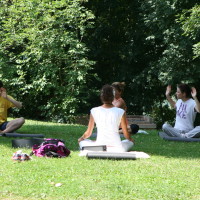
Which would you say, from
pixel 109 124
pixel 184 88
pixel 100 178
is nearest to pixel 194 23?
pixel 184 88

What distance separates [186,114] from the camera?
424 inches

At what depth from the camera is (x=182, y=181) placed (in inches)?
210

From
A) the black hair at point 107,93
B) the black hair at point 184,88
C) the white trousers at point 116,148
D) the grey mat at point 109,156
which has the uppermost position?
the black hair at point 184,88

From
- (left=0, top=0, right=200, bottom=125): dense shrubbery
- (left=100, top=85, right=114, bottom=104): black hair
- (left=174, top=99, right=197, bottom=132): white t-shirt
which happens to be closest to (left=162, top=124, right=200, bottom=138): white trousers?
(left=174, top=99, right=197, bottom=132): white t-shirt

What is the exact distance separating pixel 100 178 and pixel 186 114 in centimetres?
574

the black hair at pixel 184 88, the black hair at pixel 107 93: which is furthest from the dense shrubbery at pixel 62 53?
the black hair at pixel 107 93

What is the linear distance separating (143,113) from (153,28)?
4931 millimetres

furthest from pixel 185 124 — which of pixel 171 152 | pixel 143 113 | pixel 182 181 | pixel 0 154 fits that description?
pixel 143 113

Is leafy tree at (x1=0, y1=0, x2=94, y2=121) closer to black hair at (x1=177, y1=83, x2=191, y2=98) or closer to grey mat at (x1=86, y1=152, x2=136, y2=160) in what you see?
black hair at (x1=177, y1=83, x2=191, y2=98)

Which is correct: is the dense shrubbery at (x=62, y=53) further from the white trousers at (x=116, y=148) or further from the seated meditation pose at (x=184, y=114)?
the white trousers at (x=116, y=148)

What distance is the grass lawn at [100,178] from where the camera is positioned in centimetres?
461

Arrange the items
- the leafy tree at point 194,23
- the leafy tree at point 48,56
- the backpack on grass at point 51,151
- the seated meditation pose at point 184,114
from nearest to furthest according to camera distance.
→ the backpack on grass at point 51,151
the seated meditation pose at point 184,114
the leafy tree at point 194,23
the leafy tree at point 48,56

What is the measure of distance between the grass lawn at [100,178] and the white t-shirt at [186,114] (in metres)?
3.07

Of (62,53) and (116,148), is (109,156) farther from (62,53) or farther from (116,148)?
(62,53)
